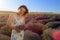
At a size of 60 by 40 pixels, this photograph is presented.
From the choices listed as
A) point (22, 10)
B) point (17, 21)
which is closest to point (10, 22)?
point (17, 21)

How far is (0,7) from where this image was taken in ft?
5.60

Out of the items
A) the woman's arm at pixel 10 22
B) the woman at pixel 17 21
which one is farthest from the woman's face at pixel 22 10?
the woman's arm at pixel 10 22

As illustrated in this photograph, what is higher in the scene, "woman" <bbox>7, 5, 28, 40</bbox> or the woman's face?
the woman's face

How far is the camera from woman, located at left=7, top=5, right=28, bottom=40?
164cm

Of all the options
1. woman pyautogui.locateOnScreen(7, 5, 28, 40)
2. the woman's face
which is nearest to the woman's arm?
woman pyautogui.locateOnScreen(7, 5, 28, 40)

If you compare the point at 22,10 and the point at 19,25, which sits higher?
the point at 22,10

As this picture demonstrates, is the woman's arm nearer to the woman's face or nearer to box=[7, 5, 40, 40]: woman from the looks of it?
box=[7, 5, 40, 40]: woman

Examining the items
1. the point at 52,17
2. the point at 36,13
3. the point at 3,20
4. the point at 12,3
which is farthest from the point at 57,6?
the point at 3,20

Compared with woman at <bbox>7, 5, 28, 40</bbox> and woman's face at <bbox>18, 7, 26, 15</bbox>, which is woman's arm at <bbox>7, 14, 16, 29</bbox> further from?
woman's face at <bbox>18, 7, 26, 15</bbox>

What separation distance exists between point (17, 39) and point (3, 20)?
271 millimetres

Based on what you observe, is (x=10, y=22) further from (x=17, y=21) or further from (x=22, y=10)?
(x=22, y=10)

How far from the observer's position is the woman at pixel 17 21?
1641 millimetres

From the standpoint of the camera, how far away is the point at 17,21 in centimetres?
166

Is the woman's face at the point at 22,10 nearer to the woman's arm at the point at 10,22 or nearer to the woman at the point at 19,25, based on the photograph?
the woman at the point at 19,25
